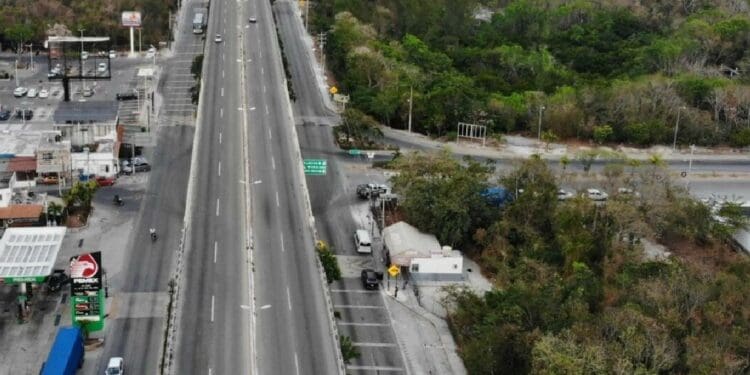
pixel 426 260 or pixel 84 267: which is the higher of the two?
pixel 84 267

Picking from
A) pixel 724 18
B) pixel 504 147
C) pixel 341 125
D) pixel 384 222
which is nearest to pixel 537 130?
pixel 504 147

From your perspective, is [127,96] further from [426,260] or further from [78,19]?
[426,260]

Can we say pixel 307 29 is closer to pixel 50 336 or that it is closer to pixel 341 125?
pixel 341 125

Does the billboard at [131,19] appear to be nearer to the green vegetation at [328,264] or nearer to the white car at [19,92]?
the white car at [19,92]

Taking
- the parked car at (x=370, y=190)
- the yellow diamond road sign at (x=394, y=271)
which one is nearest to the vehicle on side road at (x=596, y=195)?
the parked car at (x=370, y=190)

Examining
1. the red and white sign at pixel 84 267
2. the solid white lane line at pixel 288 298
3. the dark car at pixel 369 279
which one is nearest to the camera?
the solid white lane line at pixel 288 298

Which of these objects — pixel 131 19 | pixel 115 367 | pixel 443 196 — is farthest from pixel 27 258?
pixel 131 19
